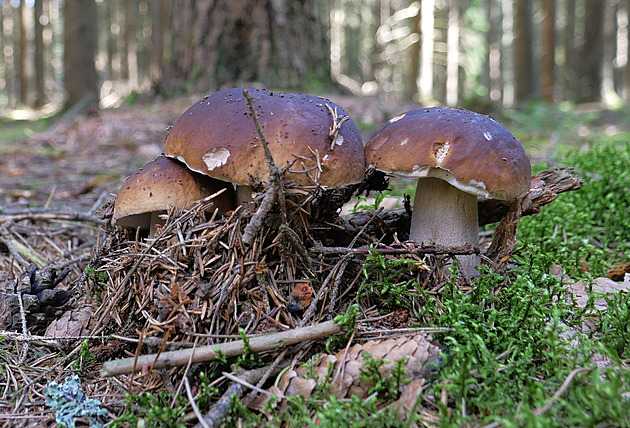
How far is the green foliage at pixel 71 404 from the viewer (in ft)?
4.82

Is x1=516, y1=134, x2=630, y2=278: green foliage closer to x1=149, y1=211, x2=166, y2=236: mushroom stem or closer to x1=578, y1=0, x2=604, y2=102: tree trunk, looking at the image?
x1=149, y1=211, x2=166, y2=236: mushroom stem

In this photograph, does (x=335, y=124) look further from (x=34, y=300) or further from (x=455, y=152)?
(x=34, y=300)

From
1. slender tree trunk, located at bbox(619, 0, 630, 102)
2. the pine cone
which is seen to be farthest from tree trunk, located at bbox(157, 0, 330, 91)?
slender tree trunk, located at bbox(619, 0, 630, 102)

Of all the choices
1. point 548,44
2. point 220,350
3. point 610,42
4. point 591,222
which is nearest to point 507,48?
point 610,42

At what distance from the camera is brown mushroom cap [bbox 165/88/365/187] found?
176cm

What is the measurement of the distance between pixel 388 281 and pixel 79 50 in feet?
37.7

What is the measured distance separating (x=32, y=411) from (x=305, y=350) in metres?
1.00

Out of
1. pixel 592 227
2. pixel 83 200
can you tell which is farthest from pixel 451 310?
pixel 83 200

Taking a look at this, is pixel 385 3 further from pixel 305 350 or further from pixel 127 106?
pixel 305 350

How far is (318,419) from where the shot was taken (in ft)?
4.51

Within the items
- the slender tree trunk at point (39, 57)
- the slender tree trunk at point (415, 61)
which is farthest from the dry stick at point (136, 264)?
the slender tree trunk at point (39, 57)

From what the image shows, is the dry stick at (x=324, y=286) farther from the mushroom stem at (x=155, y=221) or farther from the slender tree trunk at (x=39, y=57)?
the slender tree trunk at (x=39, y=57)

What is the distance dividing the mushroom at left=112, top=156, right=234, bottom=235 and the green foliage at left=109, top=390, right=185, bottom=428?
0.78 metres

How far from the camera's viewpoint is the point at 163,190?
1.93 m
